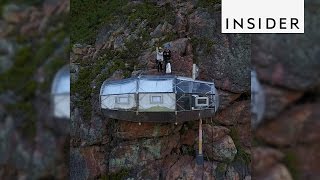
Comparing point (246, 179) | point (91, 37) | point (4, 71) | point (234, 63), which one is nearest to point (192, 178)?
point (246, 179)

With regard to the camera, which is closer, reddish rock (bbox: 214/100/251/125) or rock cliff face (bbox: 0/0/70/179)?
rock cliff face (bbox: 0/0/70/179)

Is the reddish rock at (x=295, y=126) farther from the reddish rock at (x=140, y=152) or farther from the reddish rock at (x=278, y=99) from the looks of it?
the reddish rock at (x=140, y=152)

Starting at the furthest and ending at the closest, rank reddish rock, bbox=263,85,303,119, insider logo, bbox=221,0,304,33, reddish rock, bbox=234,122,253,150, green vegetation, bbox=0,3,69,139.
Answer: reddish rock, bbox=234,122,253,150
insider logo, bbox=221,0,304,33
reddish rock, bbox=263,85,303,119
green vegetation, bbox=0,3,69,139

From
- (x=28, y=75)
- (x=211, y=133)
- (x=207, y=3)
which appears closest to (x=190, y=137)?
(x=211, y=133)

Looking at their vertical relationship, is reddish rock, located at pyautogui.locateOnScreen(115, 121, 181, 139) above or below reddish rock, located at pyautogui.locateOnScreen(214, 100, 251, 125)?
below

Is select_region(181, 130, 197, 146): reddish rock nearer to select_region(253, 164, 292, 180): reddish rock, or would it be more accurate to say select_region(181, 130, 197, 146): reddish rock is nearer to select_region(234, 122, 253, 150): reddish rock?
select_region(234, 122, 253, 150): reddish rock

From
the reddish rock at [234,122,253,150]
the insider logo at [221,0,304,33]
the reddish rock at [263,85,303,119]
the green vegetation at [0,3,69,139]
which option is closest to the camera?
the green vegetation at [0,3,69,139]

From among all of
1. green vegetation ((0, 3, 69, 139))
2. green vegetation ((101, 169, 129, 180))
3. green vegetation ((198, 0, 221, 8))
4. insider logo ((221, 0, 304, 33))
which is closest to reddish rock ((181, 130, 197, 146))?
green vegetation ((101, 169, 129, 180))

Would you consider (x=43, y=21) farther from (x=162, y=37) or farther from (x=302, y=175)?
(x=302, y=175)
